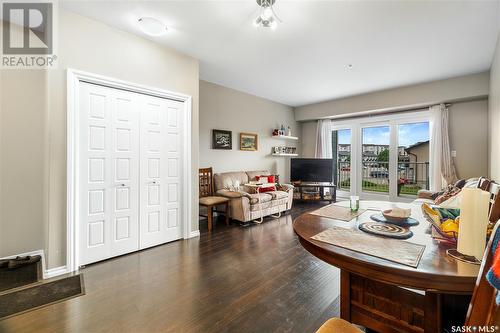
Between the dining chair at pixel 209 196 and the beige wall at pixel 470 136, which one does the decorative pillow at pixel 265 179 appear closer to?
the dining chair at pixel 209 196

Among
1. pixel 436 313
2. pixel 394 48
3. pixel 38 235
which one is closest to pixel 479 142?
pixel 394 48

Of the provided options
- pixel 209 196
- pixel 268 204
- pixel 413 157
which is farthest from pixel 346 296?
pixel 413 157

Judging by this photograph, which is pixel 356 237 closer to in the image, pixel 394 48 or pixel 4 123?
pixel 394 48

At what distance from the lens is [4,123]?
250 centimetres

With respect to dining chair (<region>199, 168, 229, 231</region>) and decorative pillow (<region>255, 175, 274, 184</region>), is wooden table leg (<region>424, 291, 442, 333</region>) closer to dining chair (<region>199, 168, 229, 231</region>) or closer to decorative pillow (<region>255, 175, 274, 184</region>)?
dining chair (<region>199, 168, 229, 231</region>)

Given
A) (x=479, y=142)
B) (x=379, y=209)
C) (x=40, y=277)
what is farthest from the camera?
(x=479, y=142)

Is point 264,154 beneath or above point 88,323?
above

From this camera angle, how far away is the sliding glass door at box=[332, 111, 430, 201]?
17.0 feet

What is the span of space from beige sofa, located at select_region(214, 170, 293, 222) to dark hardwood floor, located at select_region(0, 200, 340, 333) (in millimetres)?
1089

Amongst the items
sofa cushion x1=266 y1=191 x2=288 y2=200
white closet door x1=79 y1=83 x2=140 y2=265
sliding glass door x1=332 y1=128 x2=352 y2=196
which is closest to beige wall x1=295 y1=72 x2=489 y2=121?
sliding glass door x1=332 y1=128 x2=352 y2=196

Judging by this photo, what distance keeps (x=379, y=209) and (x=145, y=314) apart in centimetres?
205

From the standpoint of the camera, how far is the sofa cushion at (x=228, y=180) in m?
4.57

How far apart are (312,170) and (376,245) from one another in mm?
5100

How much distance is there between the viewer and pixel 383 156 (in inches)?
223
